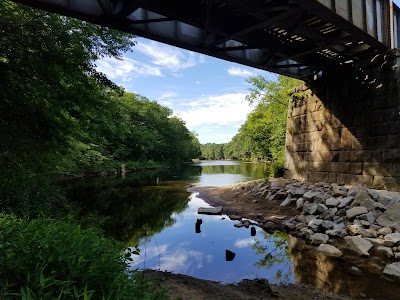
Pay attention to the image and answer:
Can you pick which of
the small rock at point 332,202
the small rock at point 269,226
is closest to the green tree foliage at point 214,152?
the small rock at point 332,202

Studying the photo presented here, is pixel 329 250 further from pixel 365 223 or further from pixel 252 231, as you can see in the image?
pixel 252 231

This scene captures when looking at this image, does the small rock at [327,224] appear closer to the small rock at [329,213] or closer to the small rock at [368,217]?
the small rock at [329,213]

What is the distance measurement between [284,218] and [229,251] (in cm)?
358

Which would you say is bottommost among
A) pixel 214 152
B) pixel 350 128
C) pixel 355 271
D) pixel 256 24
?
pixel 355 271

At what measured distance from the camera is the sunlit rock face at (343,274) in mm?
5555

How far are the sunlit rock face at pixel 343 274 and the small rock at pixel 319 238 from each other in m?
0.41

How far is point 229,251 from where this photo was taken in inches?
311

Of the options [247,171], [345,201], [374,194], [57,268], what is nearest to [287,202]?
[345,201]

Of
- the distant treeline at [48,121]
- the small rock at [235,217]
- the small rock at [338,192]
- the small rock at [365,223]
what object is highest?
the distant treeline at [48,121]

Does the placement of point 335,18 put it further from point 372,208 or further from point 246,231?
point 246,231

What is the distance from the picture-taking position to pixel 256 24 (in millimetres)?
8086

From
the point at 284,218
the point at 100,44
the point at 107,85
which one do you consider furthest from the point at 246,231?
the point at 100,44

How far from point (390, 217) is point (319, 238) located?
2.39m

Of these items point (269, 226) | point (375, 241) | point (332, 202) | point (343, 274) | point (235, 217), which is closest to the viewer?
point (343, 274)
